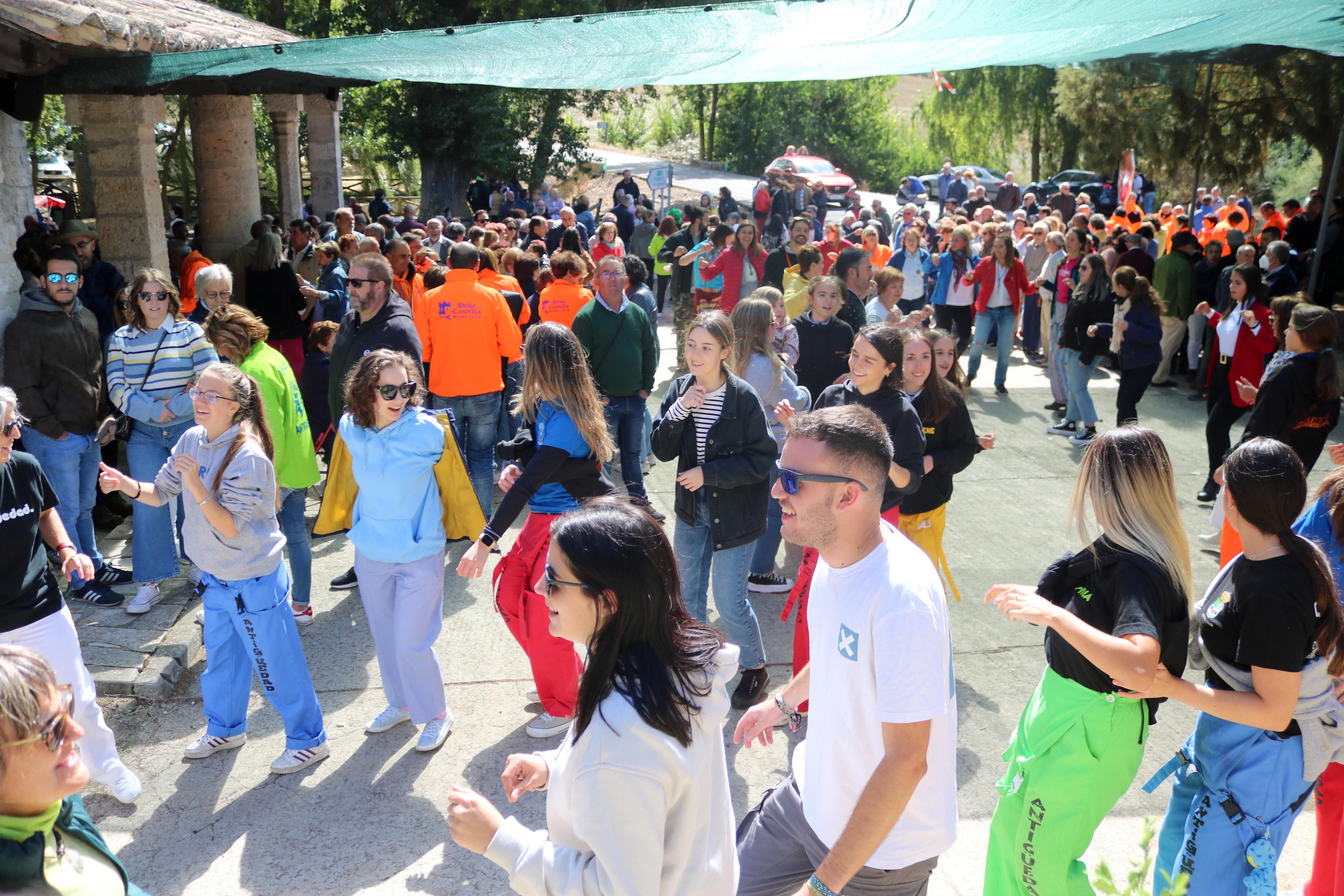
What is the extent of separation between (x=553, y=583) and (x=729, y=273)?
8.63 metres

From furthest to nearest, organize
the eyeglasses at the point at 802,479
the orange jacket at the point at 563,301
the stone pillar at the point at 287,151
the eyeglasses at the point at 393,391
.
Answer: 1. the stone pillar at the point at 287,151
2. the orange jacket at the point at 563,301
3. the eyeglasses at the point at 393,391
4. the eyeglasses at the point at 802,479

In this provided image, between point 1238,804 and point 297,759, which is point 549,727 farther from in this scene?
point 1238,804

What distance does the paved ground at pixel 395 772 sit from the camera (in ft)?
12.3

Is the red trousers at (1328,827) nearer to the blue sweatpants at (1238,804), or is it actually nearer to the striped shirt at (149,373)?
the blue sweatpants at (1238,804)

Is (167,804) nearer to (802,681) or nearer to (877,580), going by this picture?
(802,681)

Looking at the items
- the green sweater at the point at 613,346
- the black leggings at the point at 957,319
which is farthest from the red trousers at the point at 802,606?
the black leggings at the point at 957,319

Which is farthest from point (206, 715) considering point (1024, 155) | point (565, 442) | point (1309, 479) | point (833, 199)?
point (1024, 155)

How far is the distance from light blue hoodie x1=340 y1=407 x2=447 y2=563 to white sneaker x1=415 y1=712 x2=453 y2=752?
80 cm

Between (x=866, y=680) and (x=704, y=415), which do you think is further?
(x=704, y=415)

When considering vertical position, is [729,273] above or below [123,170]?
below

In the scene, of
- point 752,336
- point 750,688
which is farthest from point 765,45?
point 750,688

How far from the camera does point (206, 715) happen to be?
4586 millimetres

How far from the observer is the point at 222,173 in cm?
1127

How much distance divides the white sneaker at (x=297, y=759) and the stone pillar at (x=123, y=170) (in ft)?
18.3
